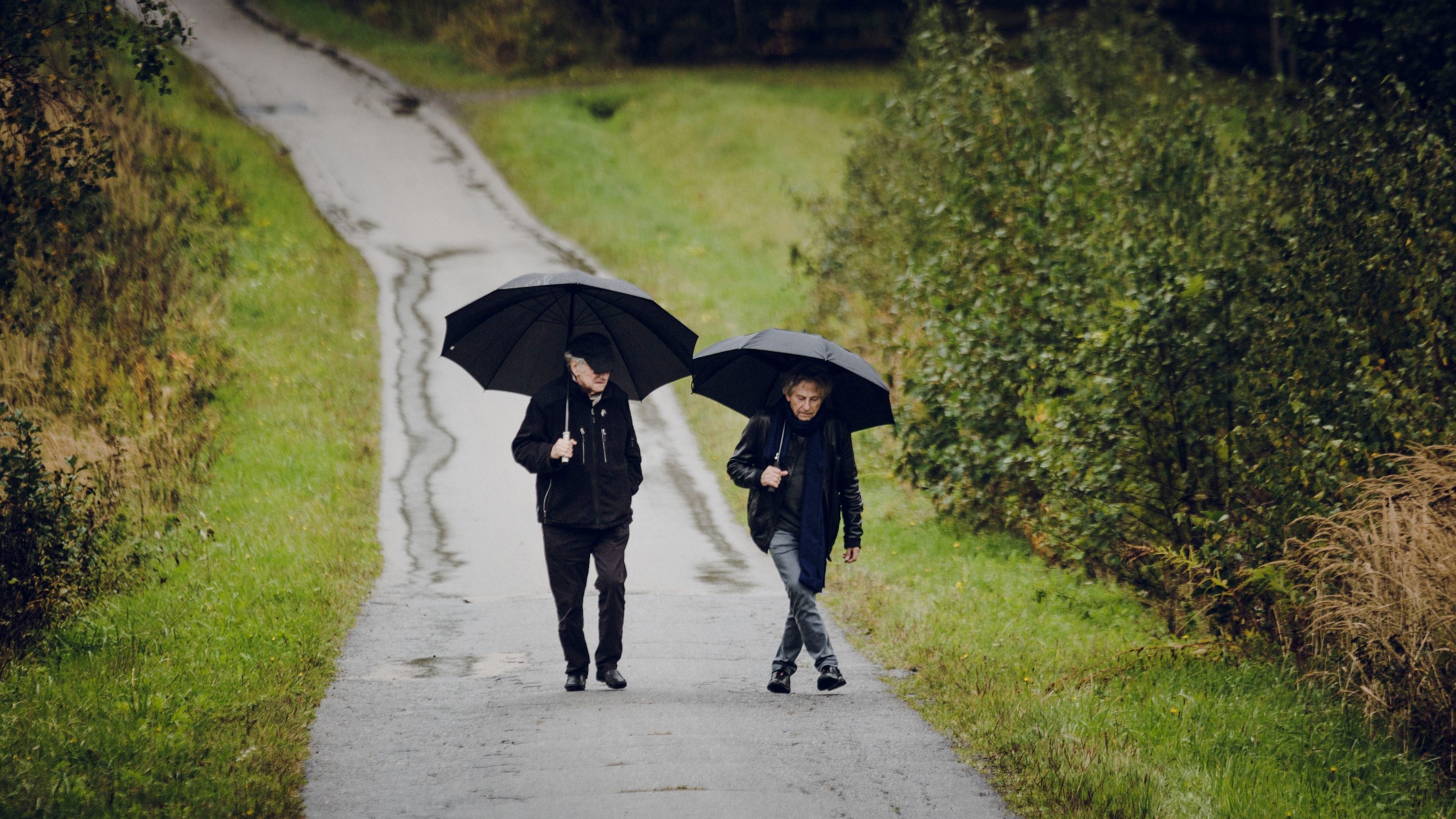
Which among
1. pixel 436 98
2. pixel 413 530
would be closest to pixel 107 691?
pixel 413 530

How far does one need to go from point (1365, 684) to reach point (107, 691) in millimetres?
7085

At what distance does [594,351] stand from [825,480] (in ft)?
4.83

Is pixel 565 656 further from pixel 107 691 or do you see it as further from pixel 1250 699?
pixel 1250 699

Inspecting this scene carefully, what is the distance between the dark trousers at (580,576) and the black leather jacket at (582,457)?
0.10 meters

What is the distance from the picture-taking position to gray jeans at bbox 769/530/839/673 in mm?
6723

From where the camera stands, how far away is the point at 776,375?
7.03 m

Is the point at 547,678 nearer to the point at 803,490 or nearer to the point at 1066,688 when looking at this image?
the point at 803,490

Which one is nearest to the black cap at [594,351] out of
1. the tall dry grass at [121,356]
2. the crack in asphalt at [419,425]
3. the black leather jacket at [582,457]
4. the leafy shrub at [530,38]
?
the black leather jacket at [582,457]

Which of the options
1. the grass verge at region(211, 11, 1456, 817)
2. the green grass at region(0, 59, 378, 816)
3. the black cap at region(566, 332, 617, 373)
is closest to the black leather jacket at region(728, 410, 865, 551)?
the black cap at region(566, 332, 617, 373)

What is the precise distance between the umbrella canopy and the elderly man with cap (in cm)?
21

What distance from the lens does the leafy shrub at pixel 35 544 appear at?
327 inches

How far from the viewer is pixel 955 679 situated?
23.4 ft

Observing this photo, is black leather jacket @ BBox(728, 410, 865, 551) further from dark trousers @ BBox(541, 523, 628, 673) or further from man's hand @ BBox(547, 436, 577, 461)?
man's hand @ BBox(547, 436, 577, 461)

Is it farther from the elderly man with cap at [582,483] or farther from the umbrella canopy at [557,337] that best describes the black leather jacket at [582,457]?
Answer: the umbrella canopy at [557,337]
